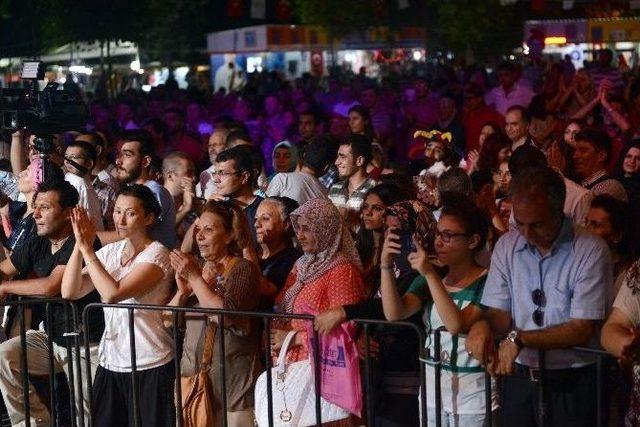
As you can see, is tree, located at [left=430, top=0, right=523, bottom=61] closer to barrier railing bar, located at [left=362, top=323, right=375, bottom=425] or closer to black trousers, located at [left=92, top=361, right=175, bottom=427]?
black trousers, located at [left=92, top=361, right=175, bottom=427]

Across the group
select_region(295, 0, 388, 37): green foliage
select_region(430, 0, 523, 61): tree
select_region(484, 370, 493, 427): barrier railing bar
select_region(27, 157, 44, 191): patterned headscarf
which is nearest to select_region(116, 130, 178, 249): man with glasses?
select_region(27, 157, 44, 191): patterned headscarf

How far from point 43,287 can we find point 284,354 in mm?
1994

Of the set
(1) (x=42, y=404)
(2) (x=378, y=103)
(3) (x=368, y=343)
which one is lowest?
(1) (x=42, y=404)

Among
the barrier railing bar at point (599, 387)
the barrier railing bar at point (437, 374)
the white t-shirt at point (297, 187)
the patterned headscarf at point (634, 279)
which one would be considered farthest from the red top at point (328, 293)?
the white t-shirt at point (297, 187)

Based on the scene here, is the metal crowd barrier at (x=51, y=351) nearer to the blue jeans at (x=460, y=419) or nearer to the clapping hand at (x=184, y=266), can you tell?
the clapping hand at (x=184, y=266)

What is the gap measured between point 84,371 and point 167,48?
128ft

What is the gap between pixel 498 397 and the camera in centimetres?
Answer: 654

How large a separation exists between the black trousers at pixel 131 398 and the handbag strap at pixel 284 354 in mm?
943

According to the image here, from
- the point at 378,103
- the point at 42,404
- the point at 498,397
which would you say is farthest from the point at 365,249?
the point at 378,103

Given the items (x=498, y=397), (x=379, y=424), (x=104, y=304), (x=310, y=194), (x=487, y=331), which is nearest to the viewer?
(x=487, y=331)

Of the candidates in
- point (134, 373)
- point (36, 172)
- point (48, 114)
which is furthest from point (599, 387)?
point (36, 172)

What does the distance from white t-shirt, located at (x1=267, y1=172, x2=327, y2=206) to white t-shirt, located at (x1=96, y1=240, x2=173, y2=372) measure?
2.41 metres

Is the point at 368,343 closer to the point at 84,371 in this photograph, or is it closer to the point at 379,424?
the point at 379,424

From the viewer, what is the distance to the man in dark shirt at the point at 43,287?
8.39 metres
